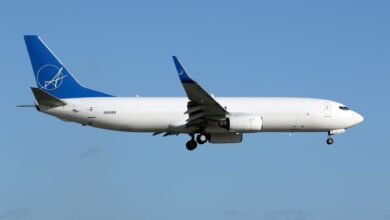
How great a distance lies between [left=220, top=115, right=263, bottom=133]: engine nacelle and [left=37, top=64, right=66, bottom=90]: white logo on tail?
42.1 feet

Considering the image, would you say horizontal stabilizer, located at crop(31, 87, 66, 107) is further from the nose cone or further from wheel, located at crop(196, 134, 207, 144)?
the nose cone

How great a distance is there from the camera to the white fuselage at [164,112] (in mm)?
61438

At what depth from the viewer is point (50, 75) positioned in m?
63.5

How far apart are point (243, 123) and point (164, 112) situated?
Answer: 19.0 ft

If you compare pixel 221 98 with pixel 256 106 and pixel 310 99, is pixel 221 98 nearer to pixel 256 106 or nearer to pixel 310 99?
pixel 256 106

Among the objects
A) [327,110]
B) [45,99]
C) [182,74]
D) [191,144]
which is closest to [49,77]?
[45,99]

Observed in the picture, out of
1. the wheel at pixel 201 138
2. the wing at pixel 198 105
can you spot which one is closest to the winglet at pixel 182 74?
the wing at pixel 198 105

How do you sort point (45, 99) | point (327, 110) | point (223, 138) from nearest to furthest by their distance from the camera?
point (45, 99)
point (223, 138)
point (327, 110)

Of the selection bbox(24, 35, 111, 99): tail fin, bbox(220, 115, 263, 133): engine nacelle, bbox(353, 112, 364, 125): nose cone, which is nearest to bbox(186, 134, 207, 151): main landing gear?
bbox(220, 115, 263, 133): engine nacelle

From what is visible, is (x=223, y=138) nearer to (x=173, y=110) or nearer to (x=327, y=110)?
(x=173, y=110)

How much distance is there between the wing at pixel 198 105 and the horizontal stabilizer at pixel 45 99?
363 inches

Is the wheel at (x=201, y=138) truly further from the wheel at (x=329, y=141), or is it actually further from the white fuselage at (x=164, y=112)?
the wheel at (x=329, y=141)

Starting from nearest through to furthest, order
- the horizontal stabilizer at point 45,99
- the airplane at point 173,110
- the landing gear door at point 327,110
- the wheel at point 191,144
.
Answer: the horizontal stabilizer at point 45,99 → the airplane at point 173,110 → the wheel at point 191,144 → the landing gear door at point 327,110

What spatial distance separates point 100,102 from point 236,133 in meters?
10.6
